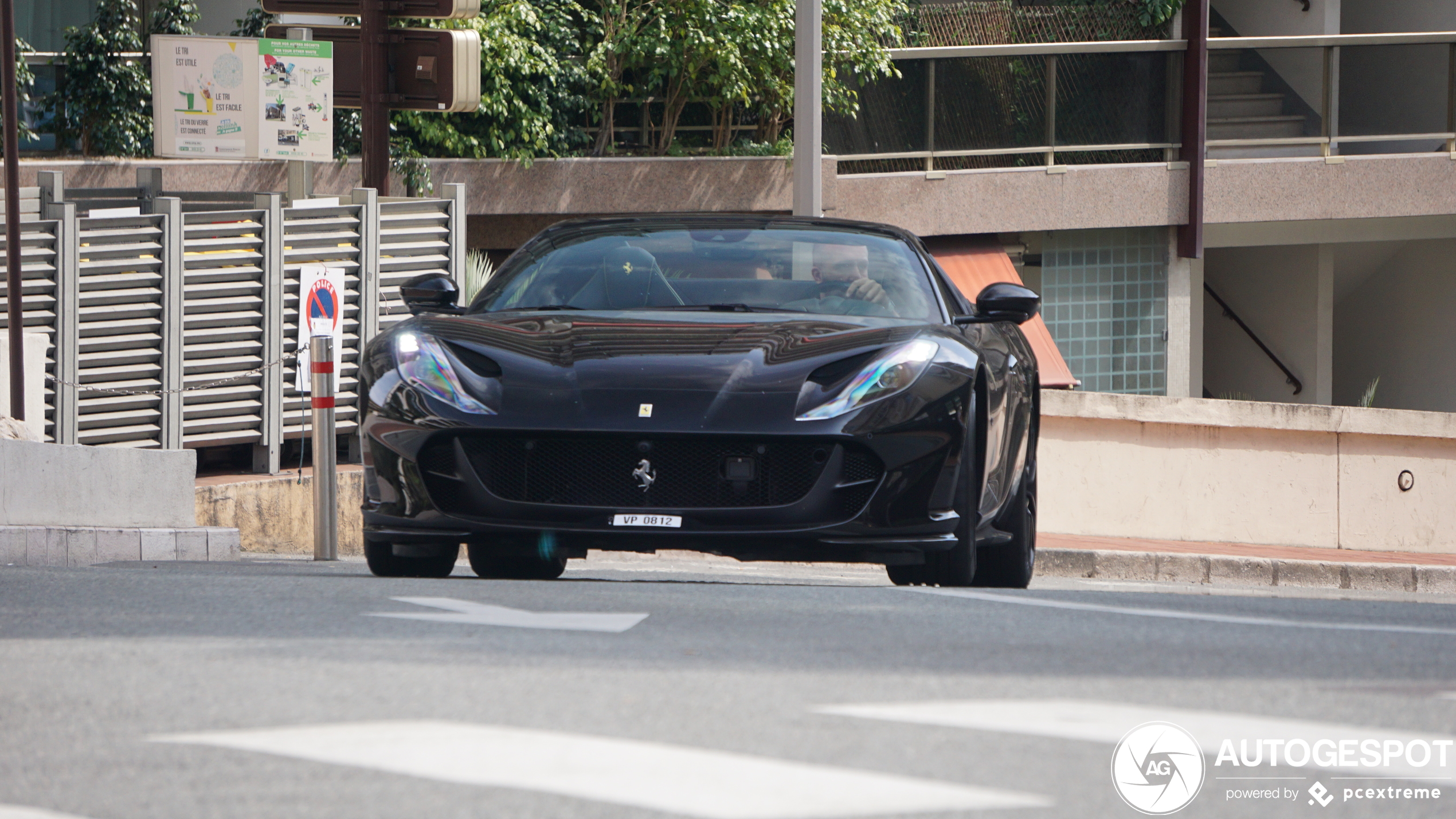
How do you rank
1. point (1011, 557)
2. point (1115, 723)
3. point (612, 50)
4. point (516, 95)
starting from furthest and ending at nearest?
point (612, 50) < point (516, 95) < point (1011, 557) < point (1115, 723)

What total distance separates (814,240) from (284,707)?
12.4 ft

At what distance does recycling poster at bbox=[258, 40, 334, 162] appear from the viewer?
14953mm

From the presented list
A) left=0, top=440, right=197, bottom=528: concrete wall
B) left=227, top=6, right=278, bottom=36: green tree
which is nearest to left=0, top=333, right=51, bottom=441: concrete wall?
left=0, top=440, right=197, bottom=528: concrete wall

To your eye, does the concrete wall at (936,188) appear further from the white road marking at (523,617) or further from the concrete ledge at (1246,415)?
the white road marking at (523,617)

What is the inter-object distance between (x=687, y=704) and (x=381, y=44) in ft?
38.8

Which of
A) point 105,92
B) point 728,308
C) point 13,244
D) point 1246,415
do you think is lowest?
point 1246,415

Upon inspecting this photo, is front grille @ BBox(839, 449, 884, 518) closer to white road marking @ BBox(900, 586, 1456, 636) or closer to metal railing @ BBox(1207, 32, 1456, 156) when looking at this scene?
white road marking @ BBox(900, 586, 1456, 636)

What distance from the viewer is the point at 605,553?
37.4 feet

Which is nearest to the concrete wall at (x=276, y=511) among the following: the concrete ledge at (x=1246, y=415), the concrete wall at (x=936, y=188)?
the concrete ledge at (x=1246, y=415)

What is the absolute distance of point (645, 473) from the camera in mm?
5738

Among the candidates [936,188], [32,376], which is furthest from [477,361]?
[936,188]

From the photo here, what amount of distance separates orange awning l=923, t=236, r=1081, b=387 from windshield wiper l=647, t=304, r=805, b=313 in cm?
1424

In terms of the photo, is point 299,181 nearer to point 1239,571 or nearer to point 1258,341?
point 1239,571

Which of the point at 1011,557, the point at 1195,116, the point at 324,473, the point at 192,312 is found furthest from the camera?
the point at 1195,116
